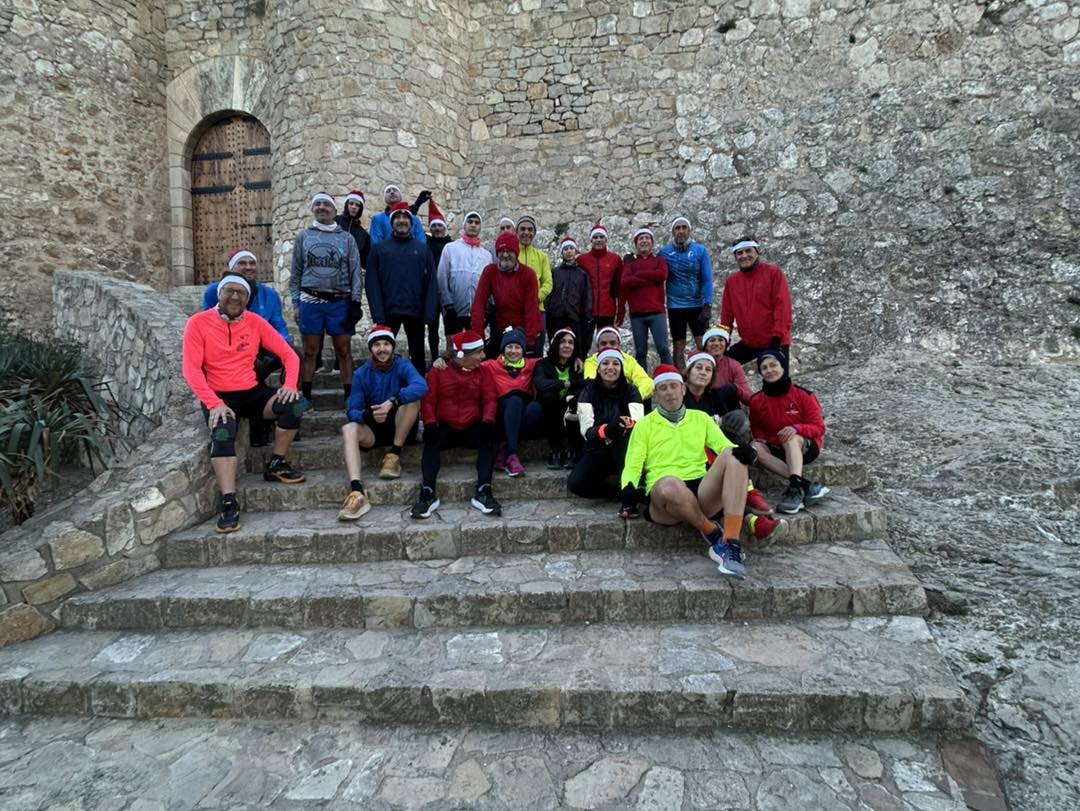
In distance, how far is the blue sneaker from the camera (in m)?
3.13

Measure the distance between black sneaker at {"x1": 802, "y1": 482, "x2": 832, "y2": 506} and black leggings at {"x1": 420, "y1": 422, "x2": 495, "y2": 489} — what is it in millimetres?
2079

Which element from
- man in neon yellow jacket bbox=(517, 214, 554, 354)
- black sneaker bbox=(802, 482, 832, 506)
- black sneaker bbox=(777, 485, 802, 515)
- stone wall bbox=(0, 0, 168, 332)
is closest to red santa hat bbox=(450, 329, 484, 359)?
man in neon yellow jacket bbox=(517, 214, 554, 354)

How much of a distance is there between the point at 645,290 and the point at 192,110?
814cm

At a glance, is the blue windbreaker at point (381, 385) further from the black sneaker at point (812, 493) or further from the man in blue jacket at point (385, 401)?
the black sneaker at point (812, 493)

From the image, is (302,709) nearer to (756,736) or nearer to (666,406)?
(756,736)

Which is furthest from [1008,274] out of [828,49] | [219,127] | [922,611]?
[219,127]

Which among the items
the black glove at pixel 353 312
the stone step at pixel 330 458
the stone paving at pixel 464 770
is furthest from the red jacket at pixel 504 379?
the stone paving at pixel 464 770

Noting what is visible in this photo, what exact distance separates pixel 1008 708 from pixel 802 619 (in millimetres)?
858

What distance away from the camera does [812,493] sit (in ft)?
12.3

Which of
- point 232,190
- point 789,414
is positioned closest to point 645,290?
point 789,414

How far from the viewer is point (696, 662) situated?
108 inches

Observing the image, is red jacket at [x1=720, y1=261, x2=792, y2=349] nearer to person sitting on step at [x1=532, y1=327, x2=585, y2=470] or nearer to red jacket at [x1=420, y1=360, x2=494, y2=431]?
person sitting on step at [x1=532, y1=327, x2=585, y2=470]

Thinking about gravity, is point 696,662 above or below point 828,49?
below

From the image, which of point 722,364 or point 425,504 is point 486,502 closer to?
point 425,504
